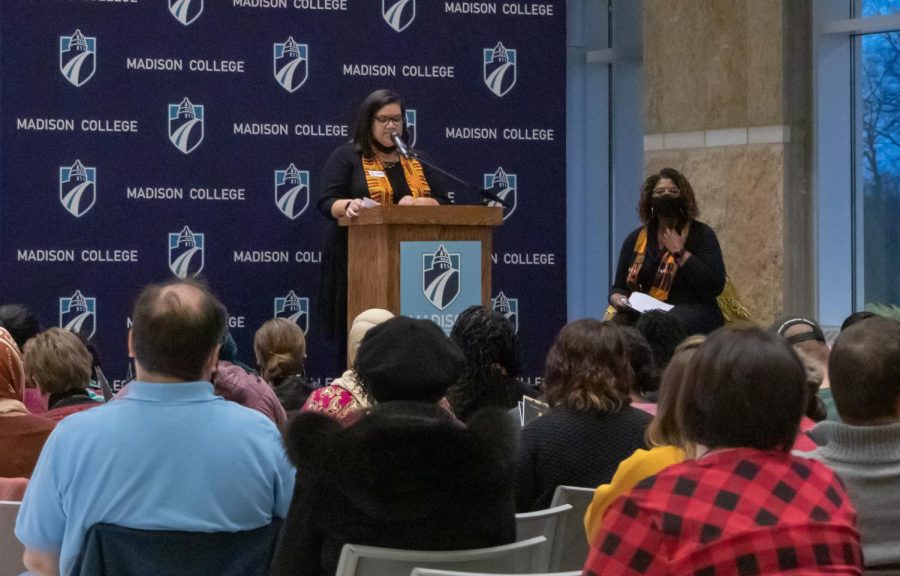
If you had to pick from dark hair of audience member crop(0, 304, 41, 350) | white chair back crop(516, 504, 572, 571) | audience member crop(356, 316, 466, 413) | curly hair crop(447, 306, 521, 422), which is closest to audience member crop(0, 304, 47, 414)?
dark hair of audience member crop(0, 304, 41, 350)

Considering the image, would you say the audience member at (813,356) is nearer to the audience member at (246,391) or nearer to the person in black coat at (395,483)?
the person in black coat at (395,483)

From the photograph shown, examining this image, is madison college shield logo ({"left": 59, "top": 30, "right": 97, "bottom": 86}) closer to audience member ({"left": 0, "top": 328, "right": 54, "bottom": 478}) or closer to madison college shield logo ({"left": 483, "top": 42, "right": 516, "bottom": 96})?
madison college shield logo ({"left": 483, "top": 42, "right": 516, "bottom": 96})

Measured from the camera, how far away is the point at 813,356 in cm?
422

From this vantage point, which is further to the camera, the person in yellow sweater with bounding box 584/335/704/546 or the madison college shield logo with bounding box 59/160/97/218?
the madison college shield logo with bounding box 59/160/97/218

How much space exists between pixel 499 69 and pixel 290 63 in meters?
1.37

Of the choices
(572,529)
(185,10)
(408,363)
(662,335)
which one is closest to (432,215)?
(662,335)

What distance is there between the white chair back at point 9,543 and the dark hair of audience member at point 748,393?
5.45ft

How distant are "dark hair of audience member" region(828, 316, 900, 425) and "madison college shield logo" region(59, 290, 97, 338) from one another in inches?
242

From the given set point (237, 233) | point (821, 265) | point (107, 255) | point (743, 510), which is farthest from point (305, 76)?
point (743, 510)

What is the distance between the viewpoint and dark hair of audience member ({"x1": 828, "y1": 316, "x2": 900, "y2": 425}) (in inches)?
101

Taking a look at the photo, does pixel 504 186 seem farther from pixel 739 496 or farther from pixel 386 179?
pixel 739 496

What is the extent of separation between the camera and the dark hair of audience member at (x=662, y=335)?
188 inches

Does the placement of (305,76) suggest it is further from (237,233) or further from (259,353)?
(259,353)

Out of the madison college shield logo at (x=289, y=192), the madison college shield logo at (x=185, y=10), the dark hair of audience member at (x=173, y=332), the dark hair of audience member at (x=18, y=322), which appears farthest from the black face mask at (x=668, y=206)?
the dark hair of audience member at (x=173, y=332)
